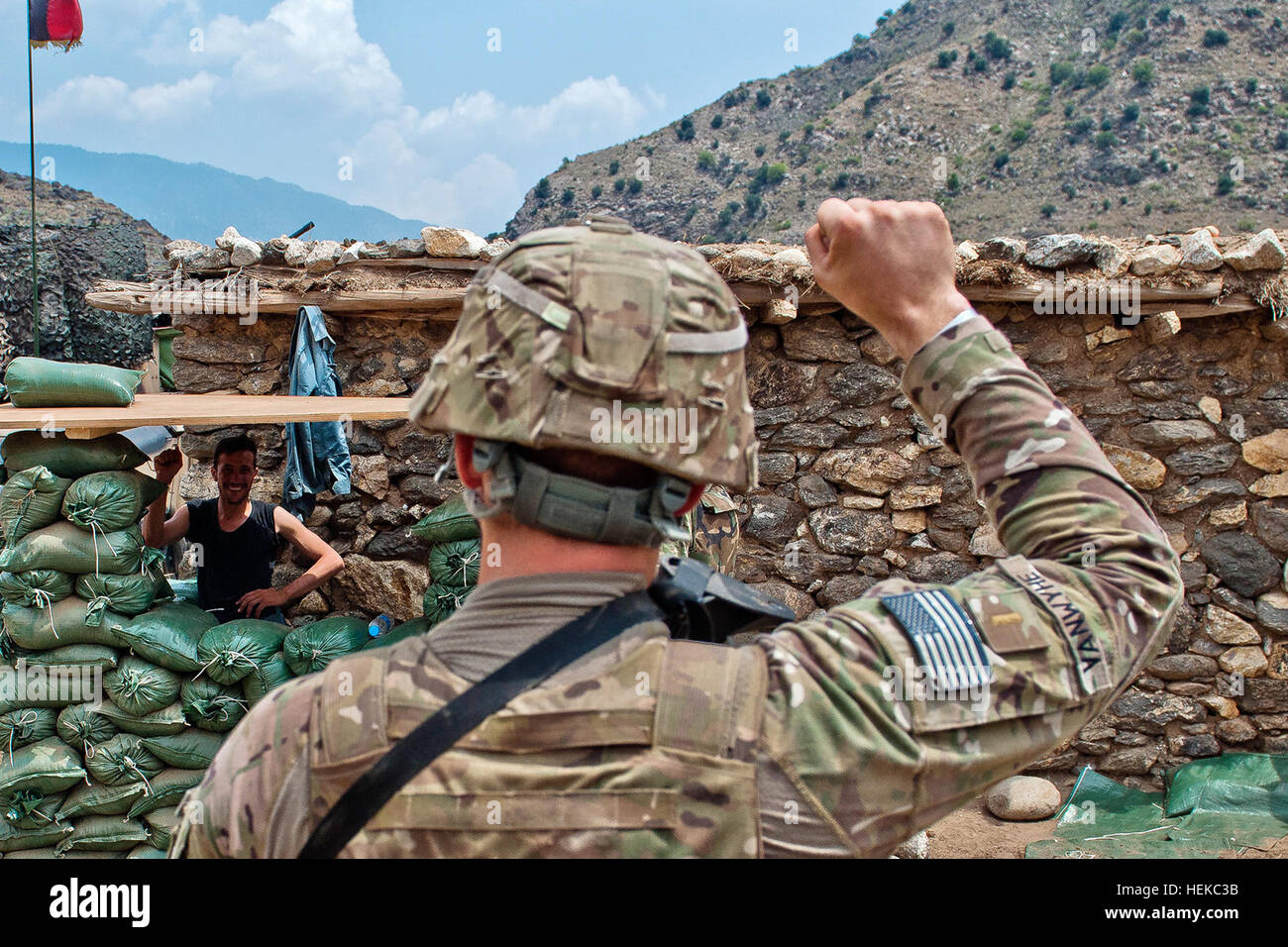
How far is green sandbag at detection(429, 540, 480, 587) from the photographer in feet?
12.0

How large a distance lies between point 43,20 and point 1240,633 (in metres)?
11.1

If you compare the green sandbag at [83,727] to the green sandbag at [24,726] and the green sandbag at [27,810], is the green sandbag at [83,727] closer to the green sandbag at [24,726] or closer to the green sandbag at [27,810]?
the green sandbag at [24,726]

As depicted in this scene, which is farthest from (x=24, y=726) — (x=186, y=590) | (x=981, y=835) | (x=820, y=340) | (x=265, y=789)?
(x=981, y=835)

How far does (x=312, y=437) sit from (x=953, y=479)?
3210mm

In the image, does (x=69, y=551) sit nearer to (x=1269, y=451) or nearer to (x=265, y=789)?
(x=265, y=789)

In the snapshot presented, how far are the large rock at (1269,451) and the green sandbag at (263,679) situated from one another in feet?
A: 15.0

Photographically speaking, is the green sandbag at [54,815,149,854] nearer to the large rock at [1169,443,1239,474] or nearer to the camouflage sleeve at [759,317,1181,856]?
the camouflage sleeve at [759,317,1181,856]

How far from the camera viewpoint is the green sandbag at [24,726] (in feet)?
11.4

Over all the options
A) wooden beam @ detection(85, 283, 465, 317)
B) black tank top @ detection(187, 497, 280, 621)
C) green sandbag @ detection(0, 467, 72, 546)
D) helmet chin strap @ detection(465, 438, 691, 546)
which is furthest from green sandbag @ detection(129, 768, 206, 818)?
helmet chin strap @ detection(465, 438, 691, 546)

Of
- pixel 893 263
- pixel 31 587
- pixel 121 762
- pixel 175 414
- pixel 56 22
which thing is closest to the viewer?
pixel 893 263

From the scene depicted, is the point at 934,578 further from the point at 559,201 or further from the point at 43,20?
the point at 559,201

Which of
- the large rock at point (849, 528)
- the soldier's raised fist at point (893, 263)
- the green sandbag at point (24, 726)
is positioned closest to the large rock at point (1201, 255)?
the large rock at point (849, 528)

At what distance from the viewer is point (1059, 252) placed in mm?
4461

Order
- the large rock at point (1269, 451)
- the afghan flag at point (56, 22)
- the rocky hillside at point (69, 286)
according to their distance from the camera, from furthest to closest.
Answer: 1. the rocky hillside at point (69, 286)
2. the afghan flag at point (56, 22)
3. the large rock at point (1269, 451)
